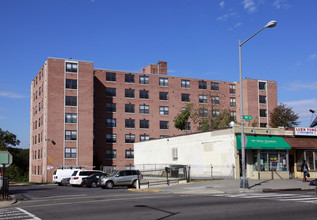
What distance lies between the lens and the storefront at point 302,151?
39.5 meters

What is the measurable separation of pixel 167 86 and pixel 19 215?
62952 millimetres

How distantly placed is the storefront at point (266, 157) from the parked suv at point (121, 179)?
10.5 m

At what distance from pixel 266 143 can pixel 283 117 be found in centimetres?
3872

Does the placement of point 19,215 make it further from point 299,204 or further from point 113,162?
point 113,162

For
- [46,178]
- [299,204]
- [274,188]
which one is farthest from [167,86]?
[299,204]

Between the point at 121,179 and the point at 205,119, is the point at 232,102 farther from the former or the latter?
the point at 121,179

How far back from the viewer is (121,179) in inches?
1293

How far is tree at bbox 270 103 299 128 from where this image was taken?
236 feet

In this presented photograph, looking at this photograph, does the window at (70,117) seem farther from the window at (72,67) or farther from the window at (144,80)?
the window at (144,80)

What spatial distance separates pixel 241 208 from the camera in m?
14.7

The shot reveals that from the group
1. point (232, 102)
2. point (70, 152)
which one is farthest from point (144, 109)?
point (232, 102)

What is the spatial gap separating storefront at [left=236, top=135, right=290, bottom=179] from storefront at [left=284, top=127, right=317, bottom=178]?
157 centimetres

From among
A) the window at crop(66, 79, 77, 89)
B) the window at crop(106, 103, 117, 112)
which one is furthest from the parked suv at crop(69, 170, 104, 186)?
the window at crop(106, 103, 117, 112)

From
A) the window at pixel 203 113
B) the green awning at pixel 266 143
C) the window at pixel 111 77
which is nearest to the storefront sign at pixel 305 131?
the green awning at pixel 266 143
